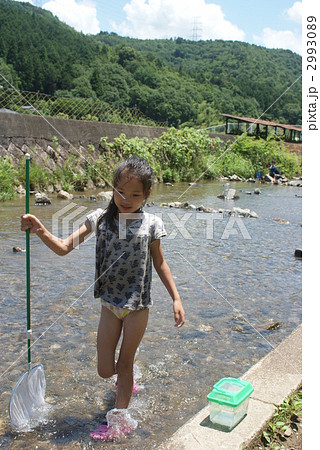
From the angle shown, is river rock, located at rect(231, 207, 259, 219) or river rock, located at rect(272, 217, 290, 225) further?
river rock, located at rect(231, 207, 259, 219)

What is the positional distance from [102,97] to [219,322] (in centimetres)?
3726

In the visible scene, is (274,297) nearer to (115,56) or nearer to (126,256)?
(126,256)

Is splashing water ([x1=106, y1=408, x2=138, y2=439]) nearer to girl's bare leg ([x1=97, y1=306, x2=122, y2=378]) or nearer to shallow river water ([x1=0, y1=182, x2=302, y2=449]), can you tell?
shallow river water ([x1=0, y1=182, x2=302, y2=449])

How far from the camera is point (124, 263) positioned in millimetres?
2518

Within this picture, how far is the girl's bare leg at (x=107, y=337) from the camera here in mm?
2539

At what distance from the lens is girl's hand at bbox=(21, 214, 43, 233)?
7.60ft

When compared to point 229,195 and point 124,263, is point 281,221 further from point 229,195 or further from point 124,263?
point 124,263

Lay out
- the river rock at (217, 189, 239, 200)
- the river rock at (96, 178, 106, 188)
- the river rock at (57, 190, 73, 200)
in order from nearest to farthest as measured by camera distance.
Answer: the river rock at (57, 190, 73, 200) → the river rock at (217, 189, 239, 200) → the river rock at (96, 178, 106, 188)

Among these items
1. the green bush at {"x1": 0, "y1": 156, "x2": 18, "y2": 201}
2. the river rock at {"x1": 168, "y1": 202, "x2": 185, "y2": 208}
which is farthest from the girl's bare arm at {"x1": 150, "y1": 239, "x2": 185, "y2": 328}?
the river rock at {"x1": 168, "y1": 202, "x2": 185, "y2": 208}

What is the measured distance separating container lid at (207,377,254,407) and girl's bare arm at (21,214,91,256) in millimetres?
1035

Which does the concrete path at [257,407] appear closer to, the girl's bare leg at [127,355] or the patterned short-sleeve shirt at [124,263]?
the girl's bare leg at [127,355]

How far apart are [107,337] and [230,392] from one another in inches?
28.0
